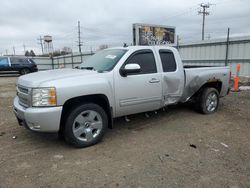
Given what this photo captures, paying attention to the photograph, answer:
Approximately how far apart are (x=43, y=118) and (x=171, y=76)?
2.99 metres

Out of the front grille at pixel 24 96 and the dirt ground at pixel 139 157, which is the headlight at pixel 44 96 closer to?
the front grille at pixel 24 96

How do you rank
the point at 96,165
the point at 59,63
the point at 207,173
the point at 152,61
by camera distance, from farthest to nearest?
the point at 59,63 < the point at 152,61 < the point at 96,165 < the point at 207,173

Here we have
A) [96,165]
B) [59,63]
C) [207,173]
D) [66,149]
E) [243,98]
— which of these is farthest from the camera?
[59,63]

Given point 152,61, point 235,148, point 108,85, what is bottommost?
point 235,148

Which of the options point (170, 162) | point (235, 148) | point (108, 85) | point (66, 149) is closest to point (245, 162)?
point (235, 148)

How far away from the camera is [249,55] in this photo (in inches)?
481

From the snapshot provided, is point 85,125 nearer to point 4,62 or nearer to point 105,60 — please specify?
point 105,60

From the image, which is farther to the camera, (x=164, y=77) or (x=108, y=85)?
(x=164, y=77)

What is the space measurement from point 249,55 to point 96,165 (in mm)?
11678

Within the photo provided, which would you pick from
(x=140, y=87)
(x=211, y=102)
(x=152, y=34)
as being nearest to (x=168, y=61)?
(x=140, y=87)

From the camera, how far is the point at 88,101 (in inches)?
166

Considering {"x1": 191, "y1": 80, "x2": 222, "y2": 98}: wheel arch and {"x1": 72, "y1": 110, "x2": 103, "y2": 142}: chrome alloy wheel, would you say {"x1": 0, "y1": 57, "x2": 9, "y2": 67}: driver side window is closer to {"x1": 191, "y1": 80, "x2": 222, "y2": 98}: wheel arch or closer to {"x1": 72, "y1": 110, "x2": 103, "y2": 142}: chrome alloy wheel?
{"x1": 191, "y1": 80, "x2": 222, "y2": 98}: wheel arch

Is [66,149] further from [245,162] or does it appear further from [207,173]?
[245,162]

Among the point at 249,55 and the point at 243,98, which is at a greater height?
the point at 249,55
